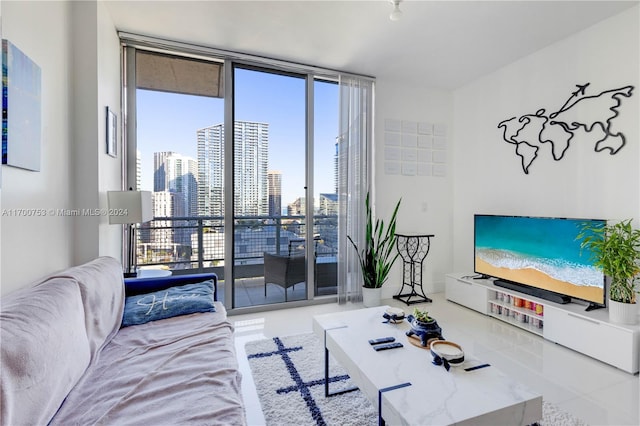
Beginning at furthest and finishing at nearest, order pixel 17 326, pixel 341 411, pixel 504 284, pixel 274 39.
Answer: pixel 504 284
pixel 274 39
pixel 341 411
pixel 17 326

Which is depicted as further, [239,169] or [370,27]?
[239,169]

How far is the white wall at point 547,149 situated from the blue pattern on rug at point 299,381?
2646mm

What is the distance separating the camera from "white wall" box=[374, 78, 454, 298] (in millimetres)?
3996

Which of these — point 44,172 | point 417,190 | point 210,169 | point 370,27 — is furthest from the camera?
point 417,190

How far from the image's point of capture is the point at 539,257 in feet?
9.75

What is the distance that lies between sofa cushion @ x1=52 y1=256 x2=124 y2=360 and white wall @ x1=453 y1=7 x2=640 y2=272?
3767 mm

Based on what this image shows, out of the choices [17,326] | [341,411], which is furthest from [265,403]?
[17,326]

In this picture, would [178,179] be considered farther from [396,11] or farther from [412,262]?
[412,262]

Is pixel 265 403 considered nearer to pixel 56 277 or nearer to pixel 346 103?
pixel 56 277

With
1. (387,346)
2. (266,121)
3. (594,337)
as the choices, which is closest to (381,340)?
(387,346)

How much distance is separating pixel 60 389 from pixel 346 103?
138 inches

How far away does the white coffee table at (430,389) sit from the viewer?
1.17 meters

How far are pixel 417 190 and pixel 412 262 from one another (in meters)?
0.96

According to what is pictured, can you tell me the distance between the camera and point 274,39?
3.01 m
